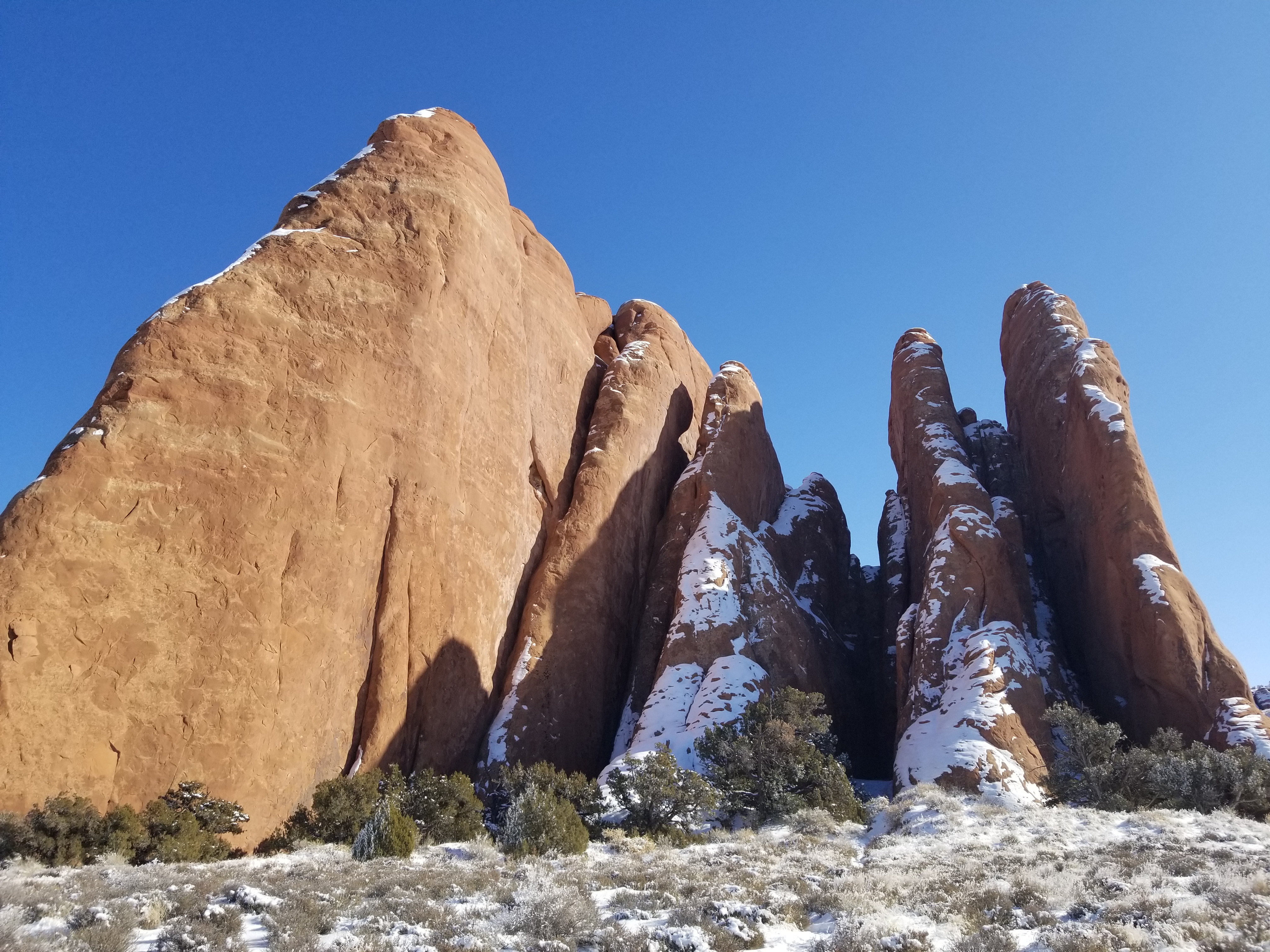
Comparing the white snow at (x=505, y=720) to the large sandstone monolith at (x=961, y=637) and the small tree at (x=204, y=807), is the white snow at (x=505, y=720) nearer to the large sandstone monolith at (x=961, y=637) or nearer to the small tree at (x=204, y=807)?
the small tree at (x=204, y=807)

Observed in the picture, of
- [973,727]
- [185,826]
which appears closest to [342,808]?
[185,826]

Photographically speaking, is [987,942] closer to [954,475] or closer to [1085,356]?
[954,475]

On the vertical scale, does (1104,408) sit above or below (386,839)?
above

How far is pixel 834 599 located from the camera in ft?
121

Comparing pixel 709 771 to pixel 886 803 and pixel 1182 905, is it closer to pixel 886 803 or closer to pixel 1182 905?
pixel 886 803

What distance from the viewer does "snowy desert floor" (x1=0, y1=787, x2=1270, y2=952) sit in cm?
750

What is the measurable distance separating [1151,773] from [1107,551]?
33.8ft

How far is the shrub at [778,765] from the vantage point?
2025 cm

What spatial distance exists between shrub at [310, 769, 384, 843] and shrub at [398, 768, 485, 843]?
73 cm

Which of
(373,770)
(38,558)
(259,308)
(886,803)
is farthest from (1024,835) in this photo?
(259,308)

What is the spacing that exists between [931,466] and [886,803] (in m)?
17.9

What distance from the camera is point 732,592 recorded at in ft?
96.2

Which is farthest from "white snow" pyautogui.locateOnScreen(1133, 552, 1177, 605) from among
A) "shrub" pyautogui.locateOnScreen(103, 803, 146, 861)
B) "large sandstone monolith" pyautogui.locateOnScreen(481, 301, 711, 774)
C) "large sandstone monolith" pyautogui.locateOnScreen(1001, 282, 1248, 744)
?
"shrub" pyautogui.locateOnScreen(103, 803, 146, 861)

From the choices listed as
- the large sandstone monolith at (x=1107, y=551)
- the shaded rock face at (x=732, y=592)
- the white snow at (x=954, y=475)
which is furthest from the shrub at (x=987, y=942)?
the white snow at (x=954, y=475)
